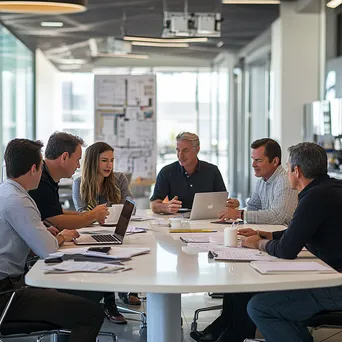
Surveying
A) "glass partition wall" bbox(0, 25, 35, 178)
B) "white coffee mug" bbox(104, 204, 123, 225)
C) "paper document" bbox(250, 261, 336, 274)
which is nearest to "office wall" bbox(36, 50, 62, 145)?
"glass partition wall" bbox(0, 25, 35, 178)

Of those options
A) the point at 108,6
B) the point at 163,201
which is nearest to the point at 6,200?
the point at 163,201

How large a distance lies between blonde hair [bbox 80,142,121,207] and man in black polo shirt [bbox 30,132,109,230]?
67 cm

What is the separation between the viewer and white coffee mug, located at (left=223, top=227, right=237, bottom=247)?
420 cm

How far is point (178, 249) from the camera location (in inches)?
166

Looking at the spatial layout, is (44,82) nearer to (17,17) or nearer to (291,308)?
(17,17)

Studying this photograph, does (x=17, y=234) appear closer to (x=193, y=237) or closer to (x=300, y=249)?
(x=193, y=237)

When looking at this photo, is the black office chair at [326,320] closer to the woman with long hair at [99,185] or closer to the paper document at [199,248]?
the paper document at [199,248]

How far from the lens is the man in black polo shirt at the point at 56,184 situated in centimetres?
488

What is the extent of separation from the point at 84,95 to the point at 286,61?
35.4 ft

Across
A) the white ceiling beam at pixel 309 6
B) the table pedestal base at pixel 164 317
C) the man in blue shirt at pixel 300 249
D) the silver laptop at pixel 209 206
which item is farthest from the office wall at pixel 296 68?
the table pedestal base at pixel 164 317

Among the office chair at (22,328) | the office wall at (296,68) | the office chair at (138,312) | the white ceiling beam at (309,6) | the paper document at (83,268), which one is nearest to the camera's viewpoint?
the paper document at (83,268)

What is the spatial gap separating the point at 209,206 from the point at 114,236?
121 centimetres

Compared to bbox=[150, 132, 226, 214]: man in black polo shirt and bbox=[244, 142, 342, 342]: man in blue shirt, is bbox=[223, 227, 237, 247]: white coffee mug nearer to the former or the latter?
bbox=[244, 142, 342, 342]: man in blue shirt

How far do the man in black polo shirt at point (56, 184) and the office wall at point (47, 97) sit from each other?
1420 centimetres
